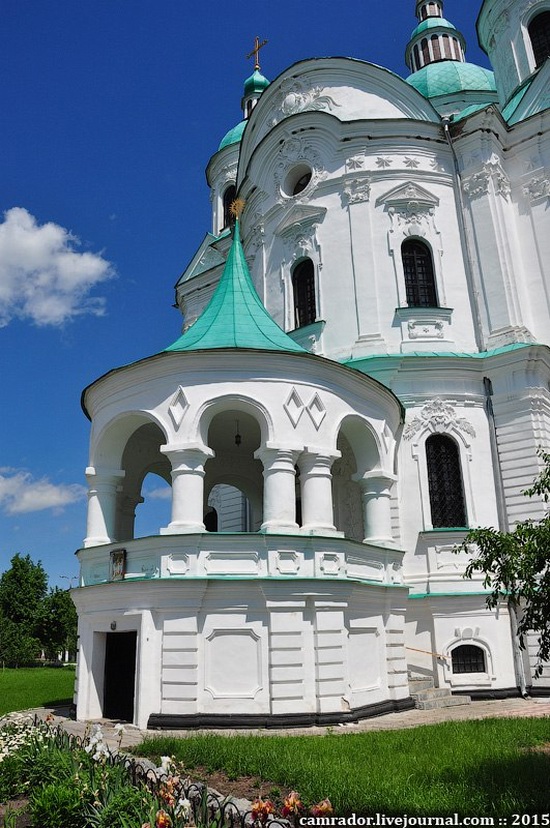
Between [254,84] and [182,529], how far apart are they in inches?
1098

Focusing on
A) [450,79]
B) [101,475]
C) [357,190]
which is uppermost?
[450,79]

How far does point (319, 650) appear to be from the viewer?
11.5 m

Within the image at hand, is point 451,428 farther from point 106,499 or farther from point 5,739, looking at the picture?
point 5,739

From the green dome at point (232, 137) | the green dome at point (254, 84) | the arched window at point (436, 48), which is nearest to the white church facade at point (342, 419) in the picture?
the arched window at point (436, 48)

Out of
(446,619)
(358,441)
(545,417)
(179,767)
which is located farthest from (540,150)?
(179,767)

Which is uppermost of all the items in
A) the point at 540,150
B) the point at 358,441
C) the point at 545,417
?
the point at 540,150

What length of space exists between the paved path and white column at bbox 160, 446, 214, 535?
10.6 feet

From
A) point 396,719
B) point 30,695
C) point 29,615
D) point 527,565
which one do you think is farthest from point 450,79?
point 29,615

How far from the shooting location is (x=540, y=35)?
24.2 m

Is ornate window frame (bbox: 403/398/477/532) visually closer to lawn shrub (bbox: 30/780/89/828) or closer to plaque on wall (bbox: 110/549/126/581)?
plaque on wall (bbox: 110/549/126/581)

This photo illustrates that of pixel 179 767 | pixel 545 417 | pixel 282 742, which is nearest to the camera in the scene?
pixel 179 767

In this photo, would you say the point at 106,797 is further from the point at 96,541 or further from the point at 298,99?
the point at 298,99

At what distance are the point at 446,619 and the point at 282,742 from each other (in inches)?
303

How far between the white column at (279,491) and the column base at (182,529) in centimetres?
115
